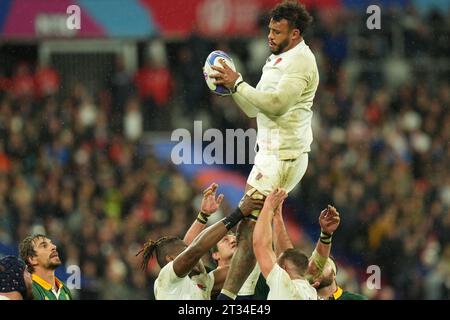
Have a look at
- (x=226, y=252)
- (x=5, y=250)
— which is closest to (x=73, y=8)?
(x=5, y=250)

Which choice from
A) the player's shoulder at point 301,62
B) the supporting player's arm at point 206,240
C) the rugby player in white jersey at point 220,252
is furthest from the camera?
the rugby player in white jersey at point 220,252

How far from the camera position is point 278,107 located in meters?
9.83

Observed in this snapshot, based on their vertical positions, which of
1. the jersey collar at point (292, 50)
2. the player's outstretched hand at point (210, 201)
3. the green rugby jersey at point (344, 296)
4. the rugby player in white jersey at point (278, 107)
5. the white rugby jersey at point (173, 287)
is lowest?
the green rugby jersey at point (344, 296)

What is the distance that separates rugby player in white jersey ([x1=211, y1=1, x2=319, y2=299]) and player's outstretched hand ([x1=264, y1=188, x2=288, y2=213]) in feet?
0.50

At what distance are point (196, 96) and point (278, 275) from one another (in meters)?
10.8

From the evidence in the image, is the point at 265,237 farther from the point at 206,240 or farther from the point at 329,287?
the point at 329,287

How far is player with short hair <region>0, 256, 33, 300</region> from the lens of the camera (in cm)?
949

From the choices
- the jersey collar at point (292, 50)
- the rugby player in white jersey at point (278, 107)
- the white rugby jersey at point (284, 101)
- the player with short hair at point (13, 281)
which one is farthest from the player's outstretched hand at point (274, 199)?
the player with short hair at point (13, 281)

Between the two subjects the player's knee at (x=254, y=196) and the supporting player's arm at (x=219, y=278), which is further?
the supporting player's arm at (x=219, y=278)

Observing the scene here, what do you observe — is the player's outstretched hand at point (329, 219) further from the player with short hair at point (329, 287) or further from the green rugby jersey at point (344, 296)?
the green rugby jersey at point (344, 296)

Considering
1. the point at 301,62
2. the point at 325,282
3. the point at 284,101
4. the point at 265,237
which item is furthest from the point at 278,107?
the point at 325,282

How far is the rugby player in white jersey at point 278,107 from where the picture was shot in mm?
9852

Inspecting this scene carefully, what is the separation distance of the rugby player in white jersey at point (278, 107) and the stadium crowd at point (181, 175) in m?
6.92
